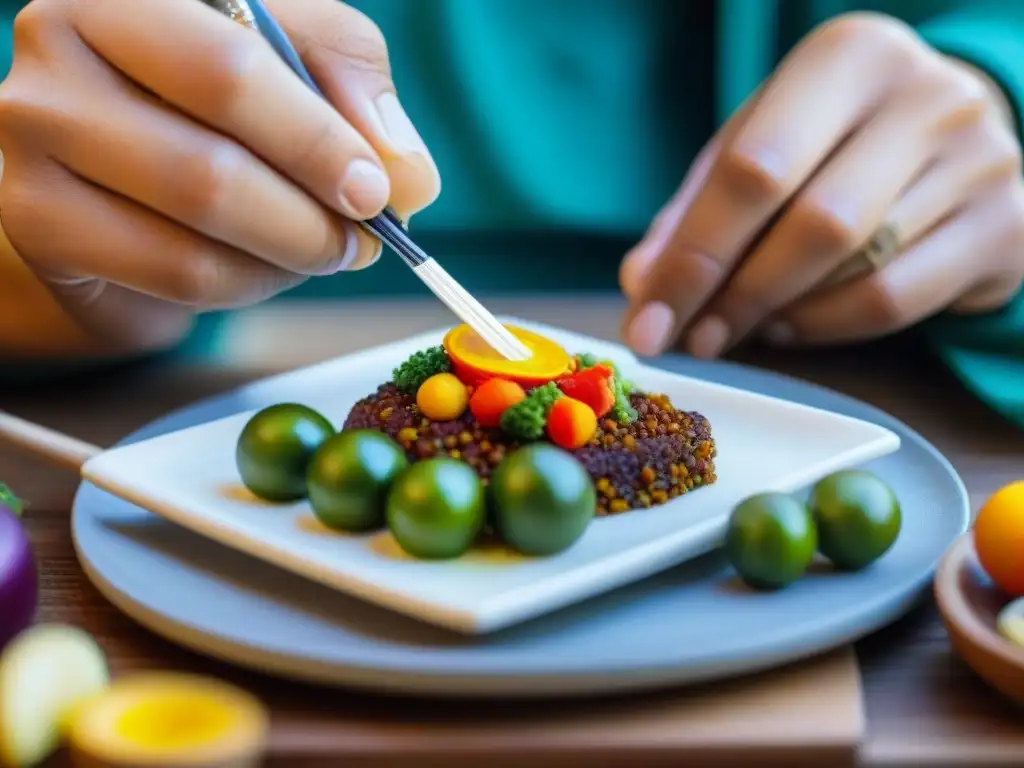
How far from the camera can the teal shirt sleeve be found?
38.5 inches

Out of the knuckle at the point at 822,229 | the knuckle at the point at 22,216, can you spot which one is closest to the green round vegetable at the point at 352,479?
the knuckle at the point at 22,216

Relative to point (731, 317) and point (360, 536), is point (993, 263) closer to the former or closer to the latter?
point (731, 317)

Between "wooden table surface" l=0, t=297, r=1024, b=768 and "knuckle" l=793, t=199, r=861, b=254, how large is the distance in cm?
13

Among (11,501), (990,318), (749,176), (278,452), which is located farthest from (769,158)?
(11,501)

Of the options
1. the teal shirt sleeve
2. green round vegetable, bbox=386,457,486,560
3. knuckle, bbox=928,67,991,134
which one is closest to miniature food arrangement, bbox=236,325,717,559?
green round vegetable, bbox=386,457,486,560

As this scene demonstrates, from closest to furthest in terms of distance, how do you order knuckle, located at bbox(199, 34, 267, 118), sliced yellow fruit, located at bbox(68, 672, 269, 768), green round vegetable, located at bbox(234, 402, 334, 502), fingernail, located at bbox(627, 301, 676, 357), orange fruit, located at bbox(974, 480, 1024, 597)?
1. sliced yellow fruit, located at bbox(68, 672, 269, 768)
2. orange fruit, located at bbox(974, 480, 1024, 597)
3. green round vegetable, located at bbox(234, 402, 334, 502)
4. knuckle, located at bbox(199, 34, 267, 118)
5. fingernail, located at bbox(627, 301, 676, 357)

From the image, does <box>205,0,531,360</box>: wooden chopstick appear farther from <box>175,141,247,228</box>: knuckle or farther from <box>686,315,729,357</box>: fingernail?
<box>686,315,729,357</box>: fingernail

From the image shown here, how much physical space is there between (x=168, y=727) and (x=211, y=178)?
1.43ft

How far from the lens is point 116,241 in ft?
2.82

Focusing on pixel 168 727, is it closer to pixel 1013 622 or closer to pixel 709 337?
pixel 1013 622

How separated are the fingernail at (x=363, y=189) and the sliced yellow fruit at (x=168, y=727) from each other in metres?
0.39

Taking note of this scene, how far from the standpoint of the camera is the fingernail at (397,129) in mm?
884

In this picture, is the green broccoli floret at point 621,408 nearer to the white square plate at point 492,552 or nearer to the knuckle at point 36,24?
the white square plate at point 492,552

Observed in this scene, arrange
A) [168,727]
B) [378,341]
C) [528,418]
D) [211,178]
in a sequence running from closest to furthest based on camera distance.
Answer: [168,727] < [528,418] < [211,178] < [378,341]
